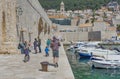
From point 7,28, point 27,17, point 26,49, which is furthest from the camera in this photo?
point 27,17

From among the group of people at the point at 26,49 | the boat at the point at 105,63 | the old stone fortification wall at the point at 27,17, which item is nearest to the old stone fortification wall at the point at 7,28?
the group of people at the point at 26,49

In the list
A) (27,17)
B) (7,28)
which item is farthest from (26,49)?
(27,17)

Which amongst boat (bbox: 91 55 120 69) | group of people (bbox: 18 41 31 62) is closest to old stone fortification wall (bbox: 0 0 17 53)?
group of people (bbox: 18 41 31 62)

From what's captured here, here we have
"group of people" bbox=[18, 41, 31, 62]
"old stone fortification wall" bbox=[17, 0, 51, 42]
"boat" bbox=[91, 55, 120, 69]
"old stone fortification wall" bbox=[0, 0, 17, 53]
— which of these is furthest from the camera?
"boat" bbox=[91, 55, 120, 69]

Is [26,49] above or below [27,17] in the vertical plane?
below

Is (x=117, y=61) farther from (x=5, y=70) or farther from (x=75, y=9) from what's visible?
(x=75, y=9)

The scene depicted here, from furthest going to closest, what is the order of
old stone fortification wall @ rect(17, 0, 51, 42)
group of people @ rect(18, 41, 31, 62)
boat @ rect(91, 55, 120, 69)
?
boat @ rect(91, 55, 120, 69) → old stone fortification wall @ rect(17, 0, 51, 42) → group of people @ rect(18, 41, 31, 62)

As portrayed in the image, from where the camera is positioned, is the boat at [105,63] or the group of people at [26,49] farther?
the boat at [105,63]

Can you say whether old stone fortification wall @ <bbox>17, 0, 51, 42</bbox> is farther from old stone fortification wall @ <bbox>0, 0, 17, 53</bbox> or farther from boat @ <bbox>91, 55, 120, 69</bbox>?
boat @ <bbox>91, 55, 120, 69</bbox>

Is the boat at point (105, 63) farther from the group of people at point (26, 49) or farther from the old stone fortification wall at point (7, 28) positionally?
the old stone fortification wall at point (7, 28)

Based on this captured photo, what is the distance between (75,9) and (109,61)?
166m

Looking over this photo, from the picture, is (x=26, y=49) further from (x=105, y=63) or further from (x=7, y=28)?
(x=105, y=63)

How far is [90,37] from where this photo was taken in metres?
78.3

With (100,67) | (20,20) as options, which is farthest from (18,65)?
(100,67)
